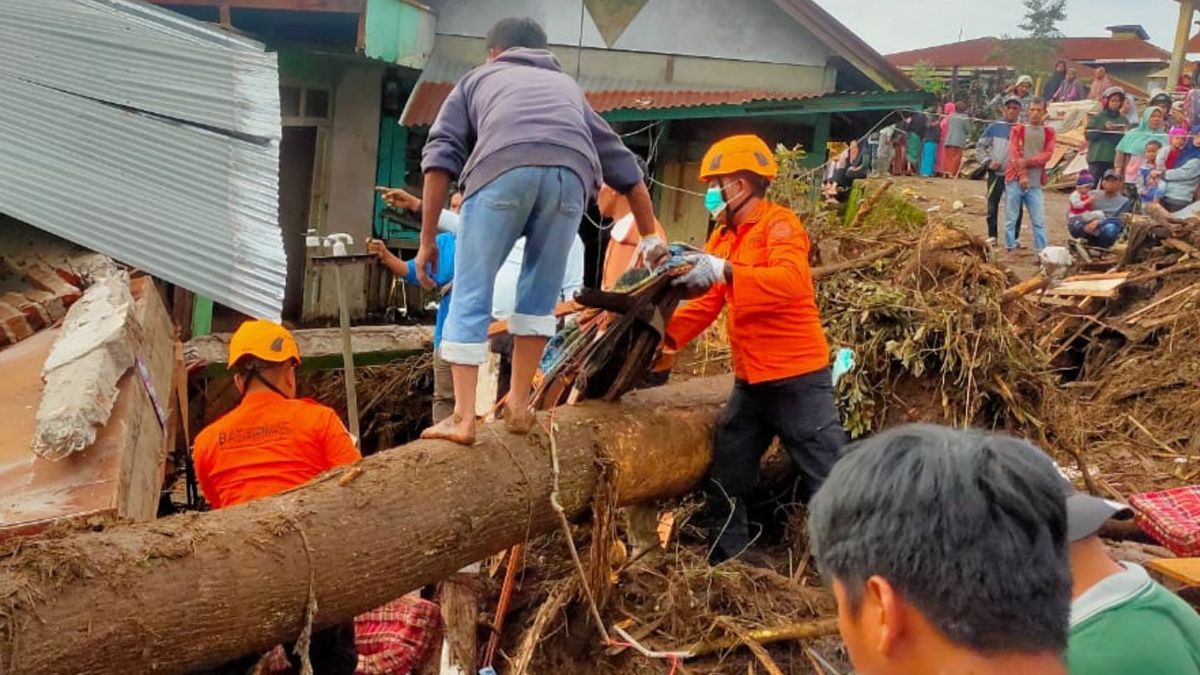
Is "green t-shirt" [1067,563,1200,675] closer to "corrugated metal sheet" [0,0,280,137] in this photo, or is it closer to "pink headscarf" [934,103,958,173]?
"corrugated metal sheet" [0,0,280,137]

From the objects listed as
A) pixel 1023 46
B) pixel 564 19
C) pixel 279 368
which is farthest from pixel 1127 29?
pixel 279 368

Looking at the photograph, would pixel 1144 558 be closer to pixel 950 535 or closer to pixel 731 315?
pixel 731 315

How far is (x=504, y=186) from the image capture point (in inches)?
147

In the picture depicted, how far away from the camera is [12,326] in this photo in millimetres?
4219

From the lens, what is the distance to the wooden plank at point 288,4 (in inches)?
333

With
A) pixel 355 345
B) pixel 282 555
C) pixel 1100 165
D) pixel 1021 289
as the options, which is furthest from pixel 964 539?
pixel 1100 165

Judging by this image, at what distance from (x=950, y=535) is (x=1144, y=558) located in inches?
172

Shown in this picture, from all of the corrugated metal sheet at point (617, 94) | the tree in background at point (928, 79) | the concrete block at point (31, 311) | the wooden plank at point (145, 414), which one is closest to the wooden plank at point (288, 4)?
the corrugated metal sheet at point (617, 94)

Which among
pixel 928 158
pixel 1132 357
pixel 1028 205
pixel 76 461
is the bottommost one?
pixel 76 461

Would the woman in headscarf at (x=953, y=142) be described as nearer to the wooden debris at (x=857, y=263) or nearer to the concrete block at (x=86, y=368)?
the wooden debris at (x=857, y=263)

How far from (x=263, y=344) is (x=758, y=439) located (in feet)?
7.37

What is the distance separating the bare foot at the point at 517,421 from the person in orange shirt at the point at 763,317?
949mm

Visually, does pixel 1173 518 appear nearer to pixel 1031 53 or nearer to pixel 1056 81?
pixel 1056 81

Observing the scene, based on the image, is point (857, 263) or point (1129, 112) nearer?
point (857, 263)
